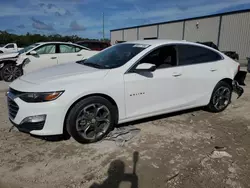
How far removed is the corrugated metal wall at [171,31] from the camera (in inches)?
Answer: 1031

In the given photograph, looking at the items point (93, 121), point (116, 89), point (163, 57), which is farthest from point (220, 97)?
point (93, 121)

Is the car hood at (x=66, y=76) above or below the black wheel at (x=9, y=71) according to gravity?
above

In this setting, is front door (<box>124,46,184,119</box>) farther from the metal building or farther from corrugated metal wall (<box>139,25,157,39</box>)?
corrugated metal wall (<box>139,25,157,39</box>)

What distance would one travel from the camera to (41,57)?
823 centimetres

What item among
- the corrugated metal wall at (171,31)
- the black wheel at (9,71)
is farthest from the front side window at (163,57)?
the corrugated metal wall at (171,31)

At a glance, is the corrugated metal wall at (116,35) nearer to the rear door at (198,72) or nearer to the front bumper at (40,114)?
the rear door at (198,72)

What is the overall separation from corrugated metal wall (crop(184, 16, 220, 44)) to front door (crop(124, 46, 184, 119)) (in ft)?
66.5

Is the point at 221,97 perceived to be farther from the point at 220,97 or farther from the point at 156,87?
the point at 156,87

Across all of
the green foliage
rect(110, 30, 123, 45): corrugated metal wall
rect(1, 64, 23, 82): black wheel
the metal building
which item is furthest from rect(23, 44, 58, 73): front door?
the green foliage

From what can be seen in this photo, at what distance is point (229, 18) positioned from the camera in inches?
806

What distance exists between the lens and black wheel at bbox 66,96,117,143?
3.19 meters

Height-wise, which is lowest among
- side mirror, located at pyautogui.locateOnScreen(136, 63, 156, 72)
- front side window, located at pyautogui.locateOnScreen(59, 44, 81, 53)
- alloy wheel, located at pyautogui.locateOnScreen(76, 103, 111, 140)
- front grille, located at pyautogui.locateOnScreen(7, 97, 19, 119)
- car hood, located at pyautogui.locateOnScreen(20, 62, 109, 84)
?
alloy wheel, located at pyautogui.locateOnScreen(76, 103, 111, 140)

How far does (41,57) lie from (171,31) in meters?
22.0

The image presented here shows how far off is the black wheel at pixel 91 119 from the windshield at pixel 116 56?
695 mm
